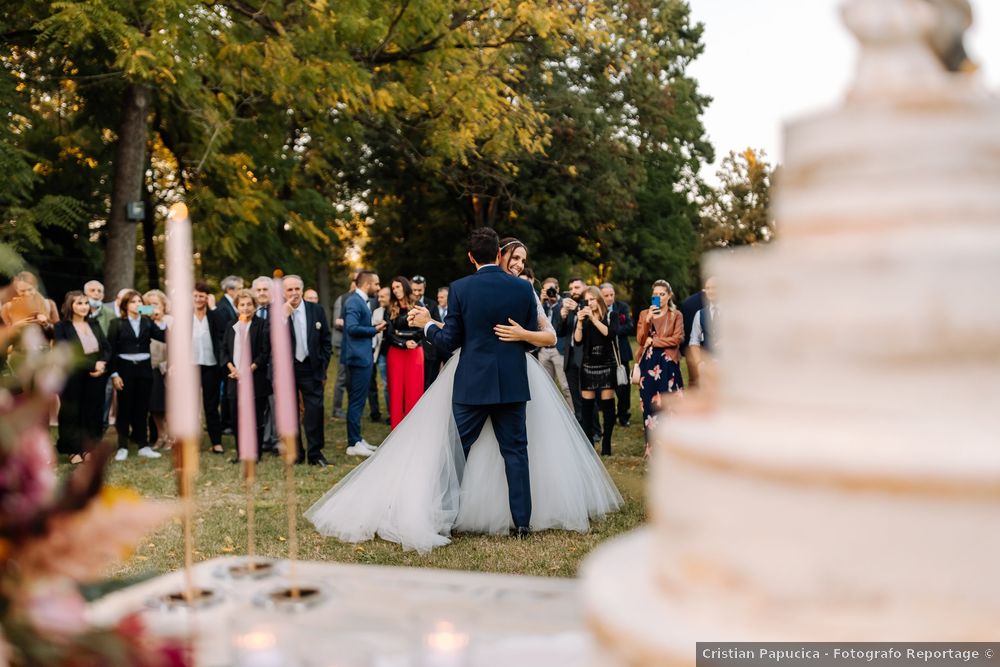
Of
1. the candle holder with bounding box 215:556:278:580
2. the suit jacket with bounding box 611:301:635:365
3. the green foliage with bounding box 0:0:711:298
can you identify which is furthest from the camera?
the green foliage with bounding box 0:0:711:298

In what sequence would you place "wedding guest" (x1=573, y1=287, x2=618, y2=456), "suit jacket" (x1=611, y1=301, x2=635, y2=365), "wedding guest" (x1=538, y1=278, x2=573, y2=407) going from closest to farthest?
"wedding guest" (x1=573, y1=287, x2=618, y2=456) < "suit jacket" (x1=611, y1=301, x2=635, y2=365) < "wedding guest" (x1=538, y1=278, x2=573, y2=407)

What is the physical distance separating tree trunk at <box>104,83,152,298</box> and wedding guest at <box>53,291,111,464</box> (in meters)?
3.66

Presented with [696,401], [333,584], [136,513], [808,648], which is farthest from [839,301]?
[333,584]

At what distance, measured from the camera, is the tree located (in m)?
48.5

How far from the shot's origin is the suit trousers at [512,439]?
6.84 m

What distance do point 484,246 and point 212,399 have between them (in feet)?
20.1

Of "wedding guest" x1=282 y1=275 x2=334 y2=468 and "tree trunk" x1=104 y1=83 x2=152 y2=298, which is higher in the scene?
"tree trunk" x1=104 y1=83 x2=152 y2=298

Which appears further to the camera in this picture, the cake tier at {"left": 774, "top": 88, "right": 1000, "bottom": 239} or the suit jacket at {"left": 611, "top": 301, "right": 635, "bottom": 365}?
the suit jacket at {"left": 611, "top": 301, "right": 635, "bottom": 365}

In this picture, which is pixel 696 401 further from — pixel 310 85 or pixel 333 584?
pixel 310 85

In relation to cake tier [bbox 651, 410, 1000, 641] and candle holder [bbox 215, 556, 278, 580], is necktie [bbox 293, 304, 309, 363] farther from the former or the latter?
cake tier [bbox 651, 410, 1000, 641]

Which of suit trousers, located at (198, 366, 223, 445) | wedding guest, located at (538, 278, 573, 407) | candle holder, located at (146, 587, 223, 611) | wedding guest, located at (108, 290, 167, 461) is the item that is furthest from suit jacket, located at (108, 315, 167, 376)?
candle holder, located at (146, 587, 223, 611)

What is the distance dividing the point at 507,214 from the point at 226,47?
22.0 metres

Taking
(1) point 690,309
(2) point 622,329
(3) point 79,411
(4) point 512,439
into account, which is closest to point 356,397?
(3) point 79,411

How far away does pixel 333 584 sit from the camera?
2.37 metres
